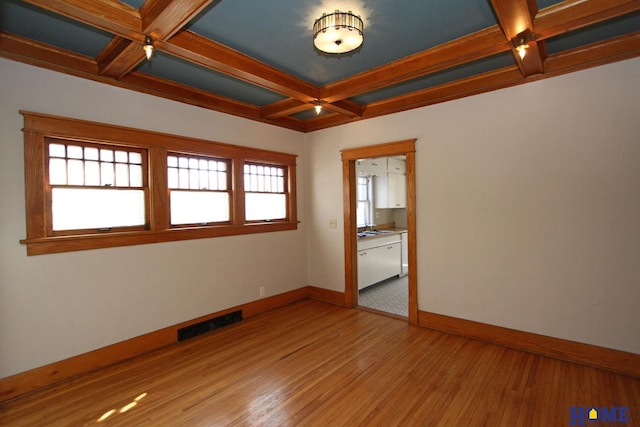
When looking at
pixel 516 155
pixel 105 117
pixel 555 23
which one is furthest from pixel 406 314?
pixel 105 117

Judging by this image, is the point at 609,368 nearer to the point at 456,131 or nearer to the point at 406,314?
the point at 406,314

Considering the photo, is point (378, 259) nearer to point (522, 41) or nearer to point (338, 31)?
point (522, 41)

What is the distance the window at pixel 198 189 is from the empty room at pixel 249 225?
0.09ft

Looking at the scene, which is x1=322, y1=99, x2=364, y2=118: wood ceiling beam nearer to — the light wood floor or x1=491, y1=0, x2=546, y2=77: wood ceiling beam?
x1=491, y1=0, x2=546, y2=77: wood ceiling beam

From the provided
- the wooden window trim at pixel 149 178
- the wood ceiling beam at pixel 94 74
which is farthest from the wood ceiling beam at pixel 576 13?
the wooden window trim at pixel 149 178

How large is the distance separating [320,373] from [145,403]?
141 cm

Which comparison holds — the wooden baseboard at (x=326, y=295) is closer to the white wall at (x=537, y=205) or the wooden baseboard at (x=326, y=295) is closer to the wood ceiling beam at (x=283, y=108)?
the white wall at (x=537, y=205)

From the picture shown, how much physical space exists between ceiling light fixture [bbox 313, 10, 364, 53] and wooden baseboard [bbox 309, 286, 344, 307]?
343cm

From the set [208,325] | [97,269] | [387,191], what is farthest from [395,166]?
[97,269]

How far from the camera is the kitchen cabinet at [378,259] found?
16.8ft

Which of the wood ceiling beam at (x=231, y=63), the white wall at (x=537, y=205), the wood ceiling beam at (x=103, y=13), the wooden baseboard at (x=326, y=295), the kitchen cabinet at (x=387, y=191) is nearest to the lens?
the wood ceiling beam at (x=103, y=13)

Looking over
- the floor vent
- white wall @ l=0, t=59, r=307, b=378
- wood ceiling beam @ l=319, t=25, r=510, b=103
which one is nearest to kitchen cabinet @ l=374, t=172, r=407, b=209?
white wall @ l=0, t=59, r=307, b=378

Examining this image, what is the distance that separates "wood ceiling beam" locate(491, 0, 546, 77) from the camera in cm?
199
